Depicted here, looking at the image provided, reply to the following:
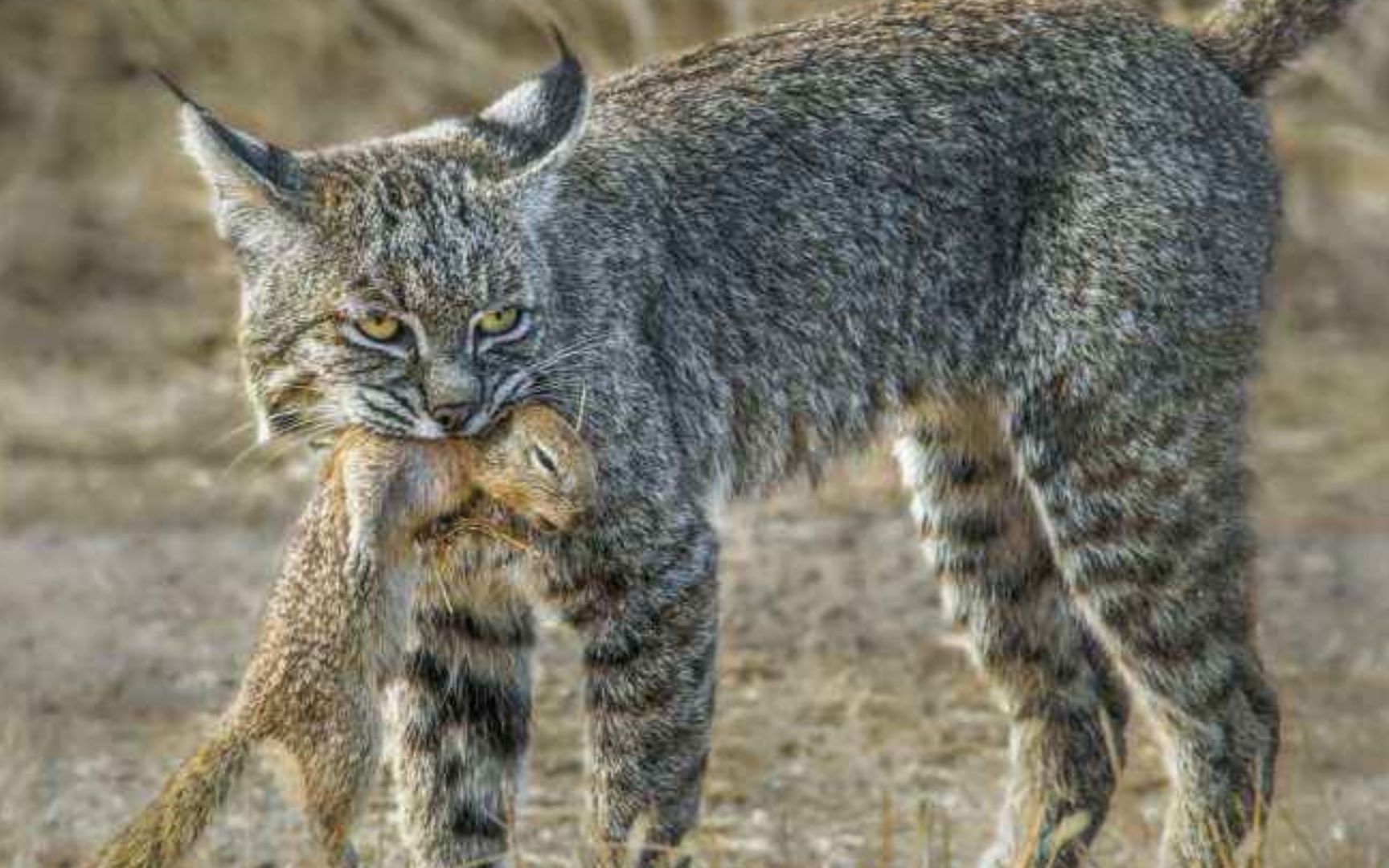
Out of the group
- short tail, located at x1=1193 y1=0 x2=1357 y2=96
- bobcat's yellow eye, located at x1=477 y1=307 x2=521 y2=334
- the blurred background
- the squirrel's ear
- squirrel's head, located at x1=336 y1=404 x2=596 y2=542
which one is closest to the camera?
squirrel's head, located at x1=336 y1=404 x2=596 y2=542

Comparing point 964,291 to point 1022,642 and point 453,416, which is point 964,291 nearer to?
point 1022,642

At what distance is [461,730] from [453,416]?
1153mm

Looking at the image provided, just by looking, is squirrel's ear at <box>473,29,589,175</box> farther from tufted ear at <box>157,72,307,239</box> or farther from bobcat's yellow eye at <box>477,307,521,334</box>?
tufted ear at <box>157,72,307,239</box>

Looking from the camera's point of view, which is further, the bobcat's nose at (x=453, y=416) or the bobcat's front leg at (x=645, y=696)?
the bobcat's front leg at (x=645, y=696)

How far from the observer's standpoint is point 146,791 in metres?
8.32

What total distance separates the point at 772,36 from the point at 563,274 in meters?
1.15

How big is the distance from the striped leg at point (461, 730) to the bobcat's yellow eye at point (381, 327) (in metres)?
0.91

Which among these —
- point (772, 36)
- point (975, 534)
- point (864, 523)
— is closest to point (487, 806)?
point (975, 534)

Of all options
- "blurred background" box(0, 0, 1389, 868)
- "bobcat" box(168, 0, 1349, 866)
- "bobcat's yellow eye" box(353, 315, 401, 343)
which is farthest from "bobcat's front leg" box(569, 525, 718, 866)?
"bobcat's yellow eye" box(353, 315, 401, 343)

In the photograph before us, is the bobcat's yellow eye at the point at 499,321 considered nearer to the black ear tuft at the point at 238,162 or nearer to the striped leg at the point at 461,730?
the black ear tuft at the point at 238,162

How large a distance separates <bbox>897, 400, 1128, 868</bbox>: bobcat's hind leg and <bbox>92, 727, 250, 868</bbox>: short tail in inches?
96.8

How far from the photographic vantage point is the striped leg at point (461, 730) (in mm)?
7023

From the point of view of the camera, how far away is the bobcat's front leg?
667 cm

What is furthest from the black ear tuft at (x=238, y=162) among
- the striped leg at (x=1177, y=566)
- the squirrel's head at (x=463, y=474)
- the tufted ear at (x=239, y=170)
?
the striped leg at (x=1177, y=566)
